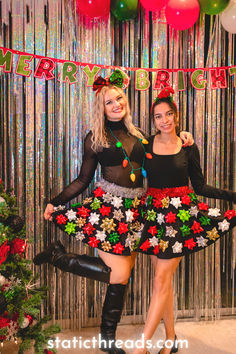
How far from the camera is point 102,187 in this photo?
2.11 metres

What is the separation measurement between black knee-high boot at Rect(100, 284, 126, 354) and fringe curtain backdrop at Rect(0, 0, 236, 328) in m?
0.46

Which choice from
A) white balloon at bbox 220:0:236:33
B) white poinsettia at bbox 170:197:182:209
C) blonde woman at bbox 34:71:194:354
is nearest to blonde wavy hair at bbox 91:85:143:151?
blonde woman at bbox 34:71:194:354

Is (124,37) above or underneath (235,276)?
above

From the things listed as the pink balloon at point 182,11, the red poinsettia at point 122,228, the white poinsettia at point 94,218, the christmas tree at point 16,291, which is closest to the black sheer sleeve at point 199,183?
the red poinsettia at point 122,228

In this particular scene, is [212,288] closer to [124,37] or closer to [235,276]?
[235,276]

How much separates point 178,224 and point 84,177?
679 mm

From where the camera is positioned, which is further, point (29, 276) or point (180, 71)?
point (180, 71)

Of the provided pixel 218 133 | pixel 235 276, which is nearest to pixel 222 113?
pixel 218 133

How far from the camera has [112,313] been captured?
209 centimetres

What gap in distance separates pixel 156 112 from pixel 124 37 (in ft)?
2.77

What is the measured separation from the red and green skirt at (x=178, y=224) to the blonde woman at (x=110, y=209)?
9 cm

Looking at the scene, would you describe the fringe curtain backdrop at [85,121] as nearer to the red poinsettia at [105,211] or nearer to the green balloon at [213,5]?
the green balloon at [213,5]

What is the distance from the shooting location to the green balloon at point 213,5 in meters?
2.24

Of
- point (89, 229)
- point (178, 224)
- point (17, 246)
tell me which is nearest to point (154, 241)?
point (178, 224)
